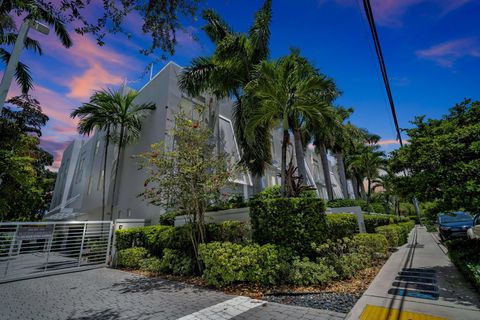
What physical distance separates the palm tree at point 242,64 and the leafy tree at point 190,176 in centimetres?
276

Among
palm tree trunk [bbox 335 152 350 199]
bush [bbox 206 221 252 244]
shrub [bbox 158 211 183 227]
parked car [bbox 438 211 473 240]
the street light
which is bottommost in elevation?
parked car [bbox 438 211 473 240]

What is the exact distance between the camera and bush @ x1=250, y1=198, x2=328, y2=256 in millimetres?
6410

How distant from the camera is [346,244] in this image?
281 inches

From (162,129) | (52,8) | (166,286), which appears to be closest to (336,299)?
(166,286)

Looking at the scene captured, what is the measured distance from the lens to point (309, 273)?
572 centimetres

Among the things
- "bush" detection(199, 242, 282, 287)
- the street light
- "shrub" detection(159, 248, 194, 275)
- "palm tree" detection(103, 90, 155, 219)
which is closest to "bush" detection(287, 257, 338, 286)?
"bush" detection(199, 242, 282, 287)

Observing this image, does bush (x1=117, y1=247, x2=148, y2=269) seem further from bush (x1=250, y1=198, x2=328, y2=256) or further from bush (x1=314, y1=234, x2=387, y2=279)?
bush (x1=314, y1=234, x2=387, y2=279)

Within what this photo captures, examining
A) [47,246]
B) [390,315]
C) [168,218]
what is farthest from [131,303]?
[47,246]

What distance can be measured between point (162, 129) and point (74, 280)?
336 inches

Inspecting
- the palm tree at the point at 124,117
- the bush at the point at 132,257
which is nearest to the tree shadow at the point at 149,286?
the bush at the point at 132,257

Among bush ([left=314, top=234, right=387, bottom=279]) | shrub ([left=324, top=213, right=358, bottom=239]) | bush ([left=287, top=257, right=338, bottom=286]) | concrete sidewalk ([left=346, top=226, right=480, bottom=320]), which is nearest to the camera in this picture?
concrete sidewalk ([left=346, top=226, right=480, bottom=320])

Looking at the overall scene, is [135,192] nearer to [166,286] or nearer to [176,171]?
[176,171]

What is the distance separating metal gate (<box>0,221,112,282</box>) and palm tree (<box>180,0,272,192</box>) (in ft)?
26.5

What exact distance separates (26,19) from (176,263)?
8.90 m
